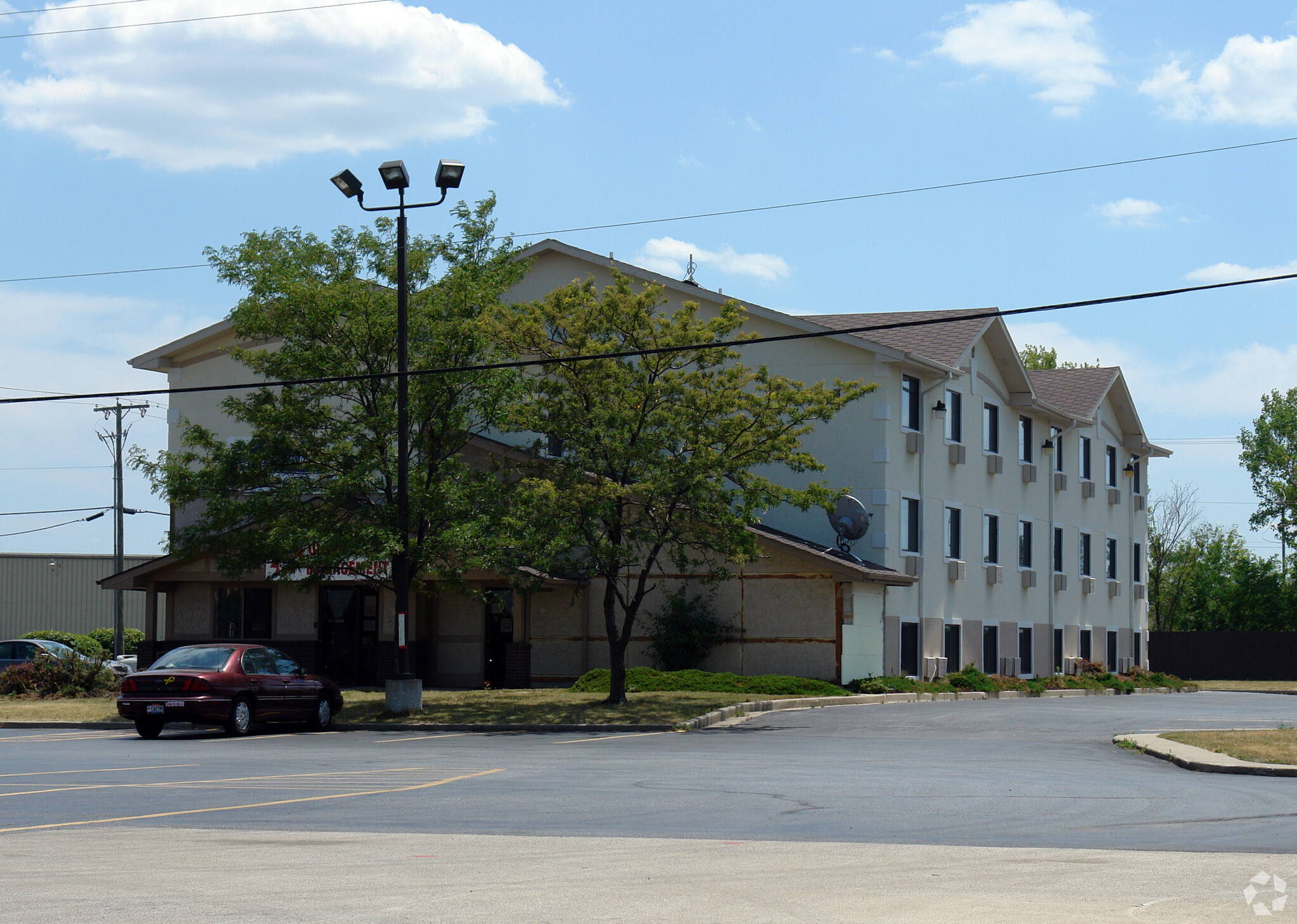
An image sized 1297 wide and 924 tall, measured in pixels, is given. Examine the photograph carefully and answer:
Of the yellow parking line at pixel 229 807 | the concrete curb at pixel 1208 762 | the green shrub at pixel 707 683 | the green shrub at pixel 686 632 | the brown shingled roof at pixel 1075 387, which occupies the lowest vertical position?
the green shrub at pixel 707 683

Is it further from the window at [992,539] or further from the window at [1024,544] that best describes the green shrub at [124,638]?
the window at [1024,544]

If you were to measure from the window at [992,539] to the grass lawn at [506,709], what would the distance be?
13.6 metres

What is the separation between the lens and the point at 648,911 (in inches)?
316

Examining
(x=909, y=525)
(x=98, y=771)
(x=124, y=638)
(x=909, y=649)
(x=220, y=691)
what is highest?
(x=909, y=525)

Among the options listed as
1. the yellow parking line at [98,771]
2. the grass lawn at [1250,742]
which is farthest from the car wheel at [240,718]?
the grass lawn at [1250,742]

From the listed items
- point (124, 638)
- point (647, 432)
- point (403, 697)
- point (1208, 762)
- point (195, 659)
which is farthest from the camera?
point (124, 638)

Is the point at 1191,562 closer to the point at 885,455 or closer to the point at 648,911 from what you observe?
the point at 885,455

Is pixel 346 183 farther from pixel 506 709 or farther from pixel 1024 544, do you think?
pixel 1024 544

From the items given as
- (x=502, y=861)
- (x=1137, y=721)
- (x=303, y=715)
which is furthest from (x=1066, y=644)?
(x=502, y=861)

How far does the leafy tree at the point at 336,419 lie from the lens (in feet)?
90.5

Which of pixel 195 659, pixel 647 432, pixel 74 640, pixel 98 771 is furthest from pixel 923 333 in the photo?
pixel 74 640

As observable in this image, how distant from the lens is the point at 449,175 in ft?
85.6

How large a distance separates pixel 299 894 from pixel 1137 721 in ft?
70.9

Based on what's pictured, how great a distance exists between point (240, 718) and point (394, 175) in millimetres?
9764
